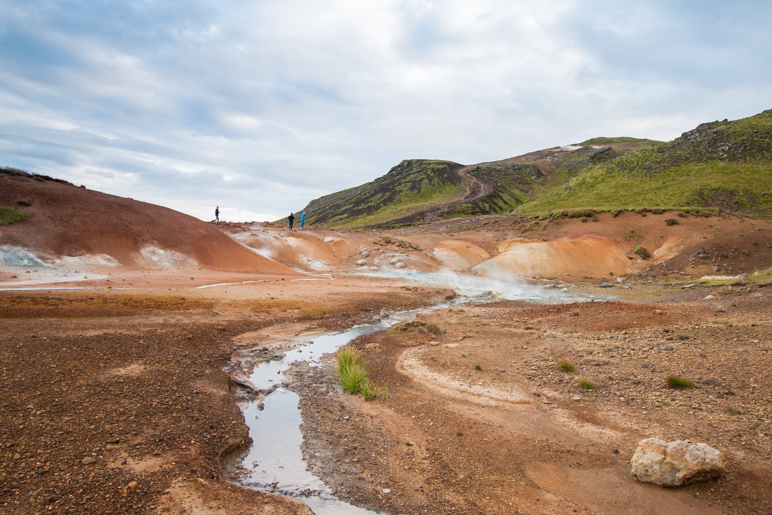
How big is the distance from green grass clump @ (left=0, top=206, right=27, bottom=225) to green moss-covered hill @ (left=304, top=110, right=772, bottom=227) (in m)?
61.2

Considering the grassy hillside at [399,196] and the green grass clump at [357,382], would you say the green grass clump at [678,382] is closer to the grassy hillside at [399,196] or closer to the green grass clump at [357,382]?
the green grass clump at [357,382]

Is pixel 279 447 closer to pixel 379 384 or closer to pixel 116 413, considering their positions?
pixel 116 413

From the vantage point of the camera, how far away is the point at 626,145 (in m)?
146

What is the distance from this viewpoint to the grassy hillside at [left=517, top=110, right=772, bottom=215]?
5525 cm

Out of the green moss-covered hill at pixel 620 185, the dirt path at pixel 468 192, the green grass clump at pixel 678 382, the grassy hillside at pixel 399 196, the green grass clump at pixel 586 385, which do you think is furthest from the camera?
the grassy hillside at pixel 399 196

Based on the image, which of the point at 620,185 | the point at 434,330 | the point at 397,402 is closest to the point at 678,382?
the point at 397,402

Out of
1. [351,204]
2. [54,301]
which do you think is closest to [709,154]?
[54,301]

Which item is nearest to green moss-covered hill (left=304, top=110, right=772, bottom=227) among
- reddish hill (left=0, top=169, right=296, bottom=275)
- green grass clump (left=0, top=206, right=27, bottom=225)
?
reddish hill (left=0, top=169, right=296, bottom=275)

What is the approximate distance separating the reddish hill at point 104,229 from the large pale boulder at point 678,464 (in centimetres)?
3408

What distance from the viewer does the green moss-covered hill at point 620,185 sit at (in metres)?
56.5

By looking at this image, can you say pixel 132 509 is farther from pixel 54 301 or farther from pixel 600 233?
pixel 600 233

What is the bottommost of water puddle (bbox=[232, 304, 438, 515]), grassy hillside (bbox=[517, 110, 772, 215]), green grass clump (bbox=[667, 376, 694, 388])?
water puddle (bbox=[232, 304, 438, 515])

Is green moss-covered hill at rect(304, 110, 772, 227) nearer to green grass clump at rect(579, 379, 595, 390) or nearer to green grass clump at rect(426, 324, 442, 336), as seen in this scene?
green grass clump at rect(426, 324, 442, 336)

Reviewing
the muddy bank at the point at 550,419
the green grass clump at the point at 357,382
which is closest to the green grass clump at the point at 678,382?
the muddy bank at the point at 550,419
